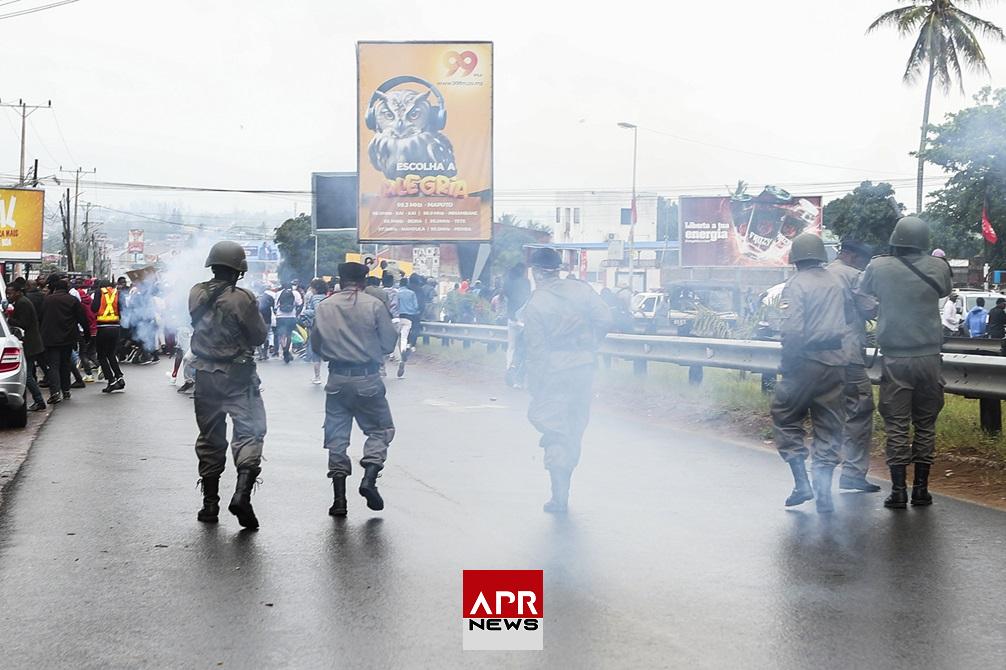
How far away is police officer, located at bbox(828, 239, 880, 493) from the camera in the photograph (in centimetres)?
864

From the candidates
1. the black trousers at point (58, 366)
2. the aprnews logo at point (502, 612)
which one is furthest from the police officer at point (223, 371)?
the black trousers at point (58, 366)

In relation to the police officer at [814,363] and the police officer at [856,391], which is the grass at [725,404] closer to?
the police officer at [856,391]

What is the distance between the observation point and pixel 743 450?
442 inches

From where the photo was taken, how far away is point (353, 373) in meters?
8.20

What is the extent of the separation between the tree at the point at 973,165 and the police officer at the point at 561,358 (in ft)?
81.0

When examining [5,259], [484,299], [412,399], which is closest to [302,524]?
[412,399]

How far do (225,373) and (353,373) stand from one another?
840 mm

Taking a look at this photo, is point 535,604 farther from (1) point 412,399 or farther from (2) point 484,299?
(2) point 484,299

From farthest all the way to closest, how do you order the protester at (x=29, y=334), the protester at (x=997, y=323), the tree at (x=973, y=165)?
the tree at (x=973, y=165) < the protester at (x=997, y=323) < the protester at (x=29, y=334)

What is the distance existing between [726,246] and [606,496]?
141ft

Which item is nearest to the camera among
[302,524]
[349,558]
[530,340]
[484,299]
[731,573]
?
[731,573]

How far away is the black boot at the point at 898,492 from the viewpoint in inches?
318

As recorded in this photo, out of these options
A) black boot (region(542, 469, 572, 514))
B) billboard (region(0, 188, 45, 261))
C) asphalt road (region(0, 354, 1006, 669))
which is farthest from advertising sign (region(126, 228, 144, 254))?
black boot (region(542, 469, 572, 514))

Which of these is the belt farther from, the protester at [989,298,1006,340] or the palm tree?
the palm tree
